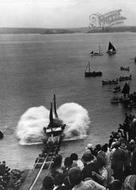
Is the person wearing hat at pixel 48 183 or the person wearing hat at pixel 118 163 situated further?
the person wearing hat at pixel 118 163

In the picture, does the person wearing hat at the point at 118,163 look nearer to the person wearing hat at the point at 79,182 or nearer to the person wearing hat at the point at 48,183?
the person wearing hat at the point at 79,182

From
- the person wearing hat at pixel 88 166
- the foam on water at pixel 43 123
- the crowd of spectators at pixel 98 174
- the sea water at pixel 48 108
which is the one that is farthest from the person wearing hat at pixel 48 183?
the foam on water at pixel 43 123

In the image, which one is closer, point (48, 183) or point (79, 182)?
point (79, 182)

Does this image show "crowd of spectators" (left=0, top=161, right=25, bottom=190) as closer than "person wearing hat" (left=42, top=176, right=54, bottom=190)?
No

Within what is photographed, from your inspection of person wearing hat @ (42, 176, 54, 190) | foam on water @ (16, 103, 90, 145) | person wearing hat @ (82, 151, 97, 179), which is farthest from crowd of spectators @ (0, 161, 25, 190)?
foam on water @ (16, 103, 90, 145)

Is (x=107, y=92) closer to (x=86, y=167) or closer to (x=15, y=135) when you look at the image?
(x=15, y=135)

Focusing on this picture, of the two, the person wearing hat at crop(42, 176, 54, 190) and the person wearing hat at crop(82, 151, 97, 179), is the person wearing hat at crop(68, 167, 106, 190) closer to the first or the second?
the person wearing hat at crop(82, 151, 97, 179)

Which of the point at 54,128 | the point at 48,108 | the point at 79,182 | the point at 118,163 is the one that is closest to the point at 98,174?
the point at 118,163

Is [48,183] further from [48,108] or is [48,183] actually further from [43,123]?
[48,108]

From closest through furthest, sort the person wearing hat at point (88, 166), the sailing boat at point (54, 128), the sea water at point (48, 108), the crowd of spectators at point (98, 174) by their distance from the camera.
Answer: the crowd of spectators at point (98, 174), the person wearing hat at point (88, 166), the sea water at point (48, 108), the sailing boat at point (54, 128)
